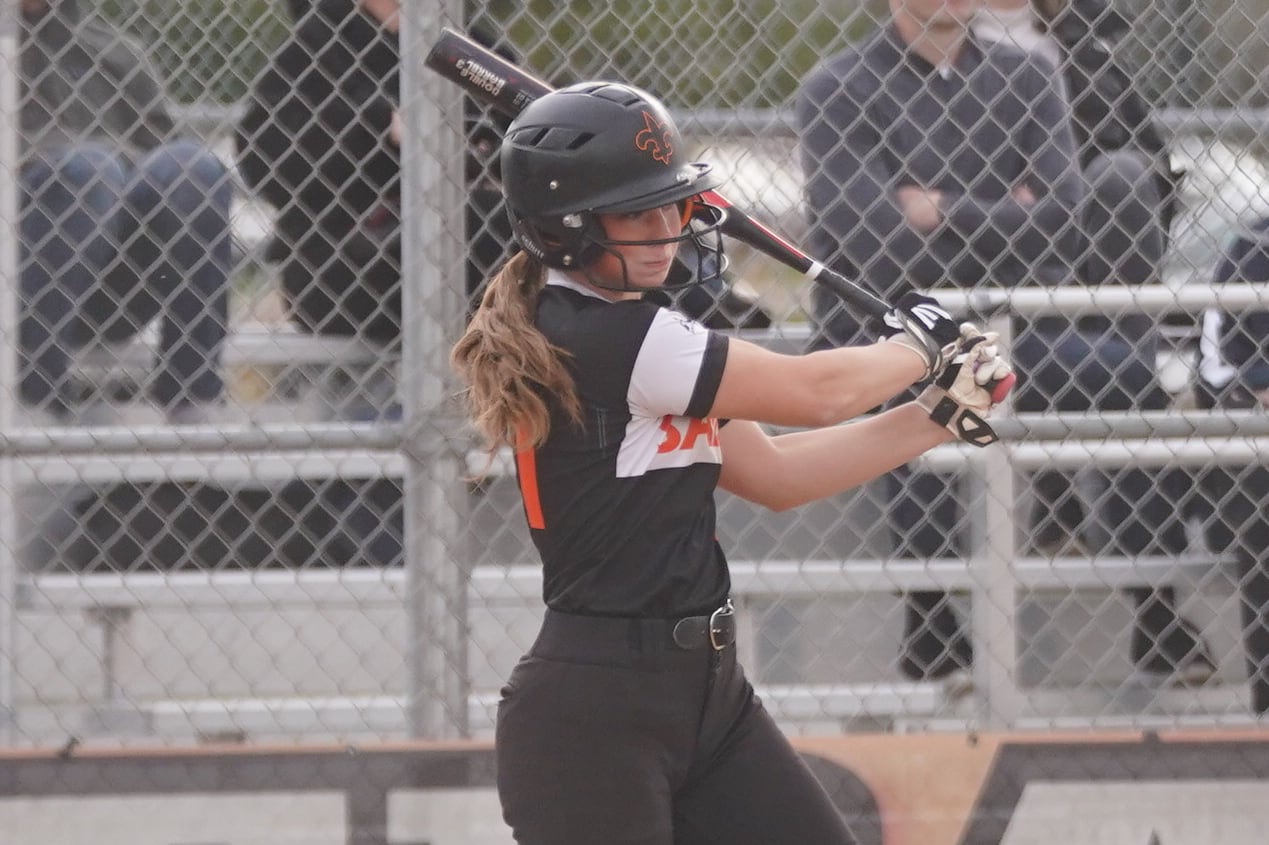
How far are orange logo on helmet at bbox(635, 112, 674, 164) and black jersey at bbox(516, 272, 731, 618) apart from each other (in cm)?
25

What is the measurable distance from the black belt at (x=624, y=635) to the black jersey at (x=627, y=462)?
0.02m

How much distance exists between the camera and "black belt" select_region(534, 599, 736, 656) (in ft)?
8.38

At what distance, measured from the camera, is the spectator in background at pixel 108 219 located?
377 cm

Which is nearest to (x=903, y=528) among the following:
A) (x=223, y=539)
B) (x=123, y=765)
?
(x=223, y=539)

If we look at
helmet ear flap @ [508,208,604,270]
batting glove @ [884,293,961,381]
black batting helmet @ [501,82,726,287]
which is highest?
black batting helmet @ [501,82,726,287]

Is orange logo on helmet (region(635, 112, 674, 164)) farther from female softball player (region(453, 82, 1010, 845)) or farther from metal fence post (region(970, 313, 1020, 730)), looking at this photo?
metal fence post (region(970, 313, 1020, 730))

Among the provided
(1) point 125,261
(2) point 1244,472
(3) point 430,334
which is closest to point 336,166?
(1) point 125,261

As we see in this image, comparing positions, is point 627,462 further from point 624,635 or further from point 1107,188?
point 1107,188

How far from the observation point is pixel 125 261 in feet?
12.2

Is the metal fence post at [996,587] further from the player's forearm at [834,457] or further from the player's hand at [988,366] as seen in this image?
the player's hand at [988,366]

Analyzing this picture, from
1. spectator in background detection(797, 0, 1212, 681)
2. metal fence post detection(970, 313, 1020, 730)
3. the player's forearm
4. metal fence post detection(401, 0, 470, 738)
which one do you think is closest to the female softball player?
the player's forearm

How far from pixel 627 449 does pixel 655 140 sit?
19.8 inches

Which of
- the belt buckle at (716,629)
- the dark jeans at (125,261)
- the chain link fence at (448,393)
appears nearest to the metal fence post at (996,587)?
the chain link fence at (448,393)

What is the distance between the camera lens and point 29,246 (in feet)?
12.9
